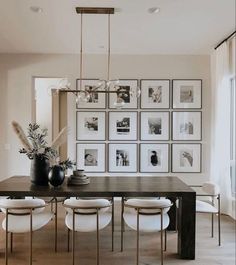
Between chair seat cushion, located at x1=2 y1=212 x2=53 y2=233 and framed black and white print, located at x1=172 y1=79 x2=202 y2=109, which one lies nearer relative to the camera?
chair seat cushion, located at x1=2 y1=212 x2=53 y2=233

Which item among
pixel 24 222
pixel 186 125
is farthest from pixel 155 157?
pixel 24 222

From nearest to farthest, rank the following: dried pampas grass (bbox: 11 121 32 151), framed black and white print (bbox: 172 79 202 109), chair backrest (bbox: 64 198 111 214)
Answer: chair backrest (bbox: 64 198 111 214)
dried pampas grass (bbox: 11 121 32 151)
framed black and white print (bbox: 172 79 202 109)

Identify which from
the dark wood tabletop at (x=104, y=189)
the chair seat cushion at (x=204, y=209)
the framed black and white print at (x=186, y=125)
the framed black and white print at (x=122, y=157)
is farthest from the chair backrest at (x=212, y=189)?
the framed black and white print at (x=122, y=157)

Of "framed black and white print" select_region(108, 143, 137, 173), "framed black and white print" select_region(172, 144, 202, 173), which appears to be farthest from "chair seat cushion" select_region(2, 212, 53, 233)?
"framed black and white print" select_region(172, 144, 202, 173)

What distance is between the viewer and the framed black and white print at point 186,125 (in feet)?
18.1

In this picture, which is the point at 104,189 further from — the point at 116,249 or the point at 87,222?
the point at 116,249

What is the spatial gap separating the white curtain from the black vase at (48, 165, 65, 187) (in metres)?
2.81

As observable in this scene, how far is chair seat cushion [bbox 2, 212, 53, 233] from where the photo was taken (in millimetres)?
2881

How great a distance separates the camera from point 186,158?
18.2 feet

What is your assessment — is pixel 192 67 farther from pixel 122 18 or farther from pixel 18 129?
pixel 18 129

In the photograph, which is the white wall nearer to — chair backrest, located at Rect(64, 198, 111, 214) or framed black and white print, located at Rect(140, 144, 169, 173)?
framed black and white print, located at Rect(140, 144, 169, 173)

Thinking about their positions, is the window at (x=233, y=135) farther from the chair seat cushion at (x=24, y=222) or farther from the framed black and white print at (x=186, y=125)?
the chair seat cushion at (x=24, y=222)

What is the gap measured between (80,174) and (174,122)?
2698 millimetres

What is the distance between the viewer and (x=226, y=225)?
166 inches
